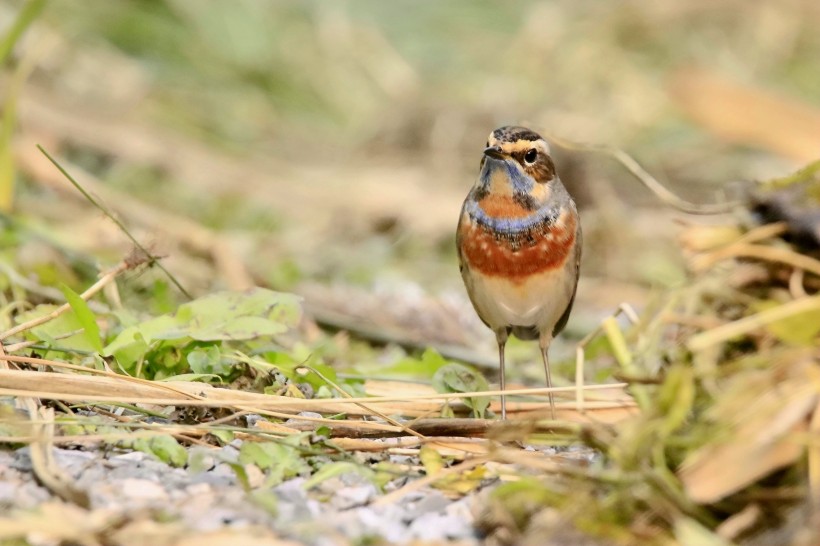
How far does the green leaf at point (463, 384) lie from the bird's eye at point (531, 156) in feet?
2.32

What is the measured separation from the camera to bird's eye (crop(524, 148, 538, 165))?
335 centimetres

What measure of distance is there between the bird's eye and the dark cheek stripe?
21 centimetres

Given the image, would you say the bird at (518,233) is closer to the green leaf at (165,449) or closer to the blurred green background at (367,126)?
the blurred green background at (367,126)

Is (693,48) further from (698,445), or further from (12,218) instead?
(698,445)

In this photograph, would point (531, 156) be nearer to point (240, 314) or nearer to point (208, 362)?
point (240, 314)

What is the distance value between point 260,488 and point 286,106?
23.0ft

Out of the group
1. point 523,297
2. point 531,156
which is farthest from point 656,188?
point 523,297

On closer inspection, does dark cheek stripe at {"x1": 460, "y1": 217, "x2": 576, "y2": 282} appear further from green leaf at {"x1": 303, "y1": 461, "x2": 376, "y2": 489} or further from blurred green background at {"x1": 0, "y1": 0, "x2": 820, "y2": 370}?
green leaf at {"x1": 303, "y1": 461, "x2": 376, "y2": 489}

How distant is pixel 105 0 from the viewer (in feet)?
28.7

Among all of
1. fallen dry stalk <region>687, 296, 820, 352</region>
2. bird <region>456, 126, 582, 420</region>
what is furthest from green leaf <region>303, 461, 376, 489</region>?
bird <region>456, 126, 582, 420</region>

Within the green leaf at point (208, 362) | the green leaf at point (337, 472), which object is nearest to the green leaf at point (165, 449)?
the green leaf at point (337, 472)

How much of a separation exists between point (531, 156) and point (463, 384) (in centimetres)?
78

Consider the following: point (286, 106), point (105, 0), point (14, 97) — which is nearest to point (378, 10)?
point (286, 106)

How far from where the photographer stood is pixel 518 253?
3.31m
